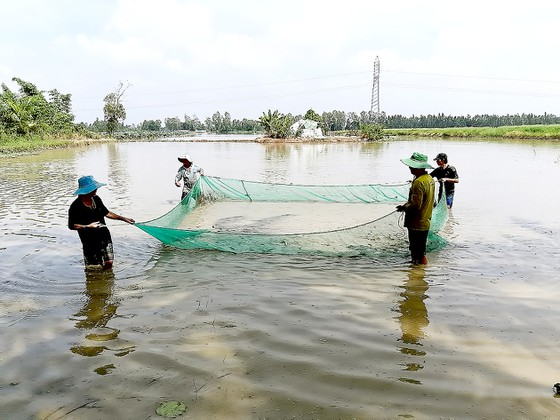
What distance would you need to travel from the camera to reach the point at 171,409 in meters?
2.40

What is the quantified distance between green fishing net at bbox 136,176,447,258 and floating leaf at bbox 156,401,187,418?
9.74ft

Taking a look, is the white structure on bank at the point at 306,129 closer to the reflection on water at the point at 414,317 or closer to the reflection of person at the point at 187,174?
the reflection of person at the point at 187,174

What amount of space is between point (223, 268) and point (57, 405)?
2685mm

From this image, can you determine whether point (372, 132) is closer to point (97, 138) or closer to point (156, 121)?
point (97, 138)

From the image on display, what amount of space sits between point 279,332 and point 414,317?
1212 mm

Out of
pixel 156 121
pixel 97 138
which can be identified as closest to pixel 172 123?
pixel 156 121

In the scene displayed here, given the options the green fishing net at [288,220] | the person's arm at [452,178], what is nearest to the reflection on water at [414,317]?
the green fishing net at [288,220]

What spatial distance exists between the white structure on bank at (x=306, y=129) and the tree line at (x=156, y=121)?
1157 mm

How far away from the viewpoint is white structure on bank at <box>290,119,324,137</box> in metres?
52.9

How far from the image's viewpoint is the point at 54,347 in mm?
3172

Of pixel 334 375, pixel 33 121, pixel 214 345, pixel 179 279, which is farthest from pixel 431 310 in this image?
pixel 33 121

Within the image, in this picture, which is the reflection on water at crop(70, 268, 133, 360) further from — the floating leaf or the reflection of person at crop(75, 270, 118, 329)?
the floating leaf

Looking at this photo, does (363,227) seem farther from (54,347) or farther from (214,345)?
(54,347)

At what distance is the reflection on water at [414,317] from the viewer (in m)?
2.94
